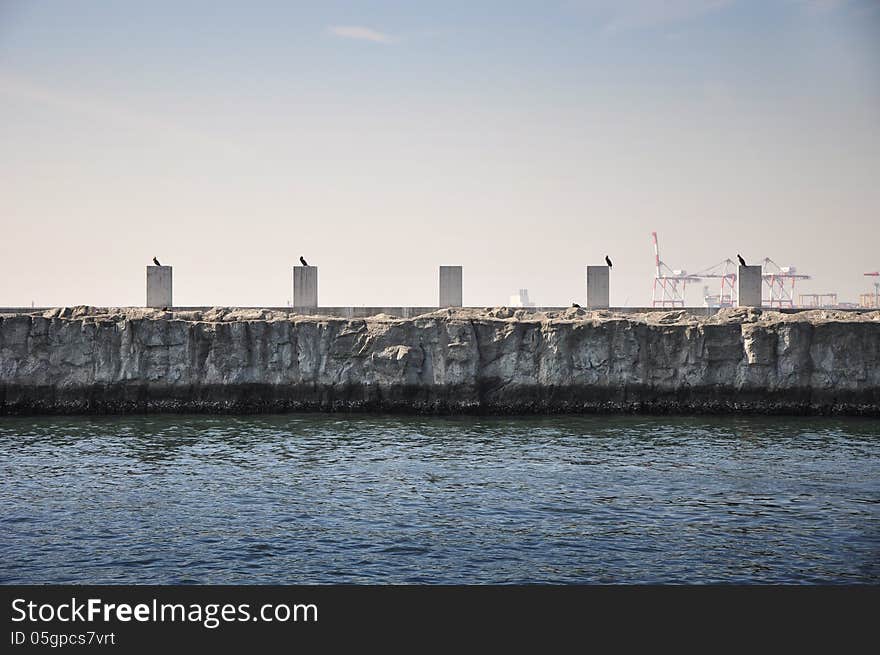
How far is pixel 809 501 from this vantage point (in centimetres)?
2220

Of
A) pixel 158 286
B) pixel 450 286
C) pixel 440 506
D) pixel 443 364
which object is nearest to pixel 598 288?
pixel 450 286

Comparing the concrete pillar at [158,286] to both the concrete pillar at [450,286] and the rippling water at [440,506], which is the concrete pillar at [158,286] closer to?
the rippling water at [440,506]

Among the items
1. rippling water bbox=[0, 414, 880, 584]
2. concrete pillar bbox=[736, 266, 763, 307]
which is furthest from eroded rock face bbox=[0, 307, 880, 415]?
rippling water bbox=[0, 414, 880, 584]

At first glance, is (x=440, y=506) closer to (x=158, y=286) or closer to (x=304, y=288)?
(x=304, y=288)

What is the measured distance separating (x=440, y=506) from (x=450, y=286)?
2774 centimetres

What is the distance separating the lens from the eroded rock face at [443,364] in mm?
42938

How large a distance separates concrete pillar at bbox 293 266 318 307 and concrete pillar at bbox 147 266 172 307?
25.1ft

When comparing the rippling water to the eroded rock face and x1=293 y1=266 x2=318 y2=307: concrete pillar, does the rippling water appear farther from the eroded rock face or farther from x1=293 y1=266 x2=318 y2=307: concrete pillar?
x1=293 y1=266 x2=318 y2=307: concrete pillar

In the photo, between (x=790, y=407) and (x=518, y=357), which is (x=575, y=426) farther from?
(x=790, y=407)

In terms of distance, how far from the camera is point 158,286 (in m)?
48.6

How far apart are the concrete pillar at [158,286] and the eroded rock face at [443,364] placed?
3566 mm

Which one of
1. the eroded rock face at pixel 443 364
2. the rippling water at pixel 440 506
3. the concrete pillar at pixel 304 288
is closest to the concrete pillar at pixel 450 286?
the eroded rock face at pixel 443 364
